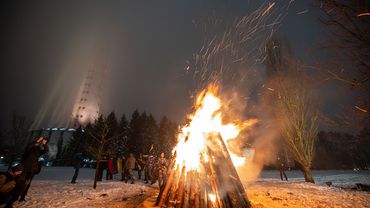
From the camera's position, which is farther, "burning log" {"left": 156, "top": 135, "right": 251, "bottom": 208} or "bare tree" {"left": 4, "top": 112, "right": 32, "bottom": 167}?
"bare tree" {"left": 4, "top": 112, "right": 32, "bottom": 167}

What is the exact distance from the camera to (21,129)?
33812 mm

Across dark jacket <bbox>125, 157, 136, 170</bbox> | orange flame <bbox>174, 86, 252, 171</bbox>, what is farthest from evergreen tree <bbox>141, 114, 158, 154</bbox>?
orange flame <bbox>174, 86, 252, 171</bbox>

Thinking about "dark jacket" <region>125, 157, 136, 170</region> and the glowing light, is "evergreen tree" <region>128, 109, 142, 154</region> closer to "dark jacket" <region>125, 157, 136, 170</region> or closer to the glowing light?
"dark jacket" <region>125, 157, 136, 170</region>

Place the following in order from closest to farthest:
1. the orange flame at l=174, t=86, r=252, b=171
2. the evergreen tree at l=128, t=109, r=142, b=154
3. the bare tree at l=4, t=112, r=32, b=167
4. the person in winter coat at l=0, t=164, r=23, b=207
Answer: the person in winter coat at l=0, t=164, r=23, b=207, the orange flame at l=174, t=86, r=252, b=171, the bare tree at l=4, t=112, r=32, b=167, the evergreen tree at l=128, t=109, r=142, b=154

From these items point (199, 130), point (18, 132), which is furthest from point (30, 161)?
point (18, 132)

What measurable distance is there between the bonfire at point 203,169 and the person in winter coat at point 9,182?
172 inches

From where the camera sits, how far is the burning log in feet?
20.6

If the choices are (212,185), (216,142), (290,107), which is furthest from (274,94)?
(212,185)

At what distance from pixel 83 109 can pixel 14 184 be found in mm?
69301

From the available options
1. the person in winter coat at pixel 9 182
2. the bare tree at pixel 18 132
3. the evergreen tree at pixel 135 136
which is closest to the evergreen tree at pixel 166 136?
the evergreen tree at pixel 135 136

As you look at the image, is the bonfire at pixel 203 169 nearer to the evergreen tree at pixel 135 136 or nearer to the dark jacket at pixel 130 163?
the dark jacket at pixel 130 163

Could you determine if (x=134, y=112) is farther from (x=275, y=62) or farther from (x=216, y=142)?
(x=216, y=142)

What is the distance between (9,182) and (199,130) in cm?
627

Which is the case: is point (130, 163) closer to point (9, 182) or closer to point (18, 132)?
point (9, 182)
